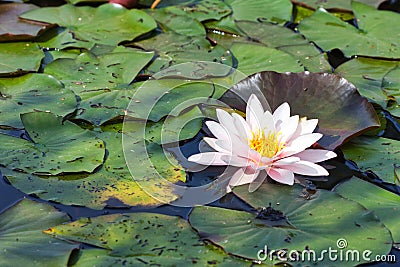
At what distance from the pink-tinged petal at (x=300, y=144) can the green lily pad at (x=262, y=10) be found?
119cm

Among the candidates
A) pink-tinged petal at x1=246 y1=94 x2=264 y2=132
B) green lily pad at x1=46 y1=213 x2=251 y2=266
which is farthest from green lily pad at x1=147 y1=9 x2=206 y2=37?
green lily pad at x1=46 y1=213 x2=251 y2=266

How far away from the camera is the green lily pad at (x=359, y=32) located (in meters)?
2.93

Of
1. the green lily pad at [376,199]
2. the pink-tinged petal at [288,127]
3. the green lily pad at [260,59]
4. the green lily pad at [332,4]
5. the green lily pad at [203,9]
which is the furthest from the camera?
the green lily pad at [332,4]

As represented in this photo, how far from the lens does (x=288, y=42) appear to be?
9.76 feet

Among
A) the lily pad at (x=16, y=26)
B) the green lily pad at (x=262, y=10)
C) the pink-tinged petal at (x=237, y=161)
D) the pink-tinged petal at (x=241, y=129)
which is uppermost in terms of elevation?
the pink-tinged petal at (x=241, y=129)

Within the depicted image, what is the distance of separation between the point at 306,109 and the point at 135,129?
65 centimetres

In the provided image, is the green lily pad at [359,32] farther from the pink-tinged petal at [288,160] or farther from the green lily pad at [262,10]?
the pink-tinged petal at [288,160]

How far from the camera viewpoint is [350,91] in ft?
7.86

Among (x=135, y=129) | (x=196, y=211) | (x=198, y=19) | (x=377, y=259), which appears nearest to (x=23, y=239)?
(x=196, y=211)

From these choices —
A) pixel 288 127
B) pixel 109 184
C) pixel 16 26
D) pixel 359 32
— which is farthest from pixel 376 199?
pixel 16 26

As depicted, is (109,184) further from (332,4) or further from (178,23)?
(332,4)

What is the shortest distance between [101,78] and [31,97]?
0.98 ft

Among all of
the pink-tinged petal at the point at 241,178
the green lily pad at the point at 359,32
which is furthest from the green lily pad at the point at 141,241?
the green lily pad at the point at 359,32

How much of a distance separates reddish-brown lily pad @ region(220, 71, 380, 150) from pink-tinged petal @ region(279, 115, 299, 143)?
17 cm
